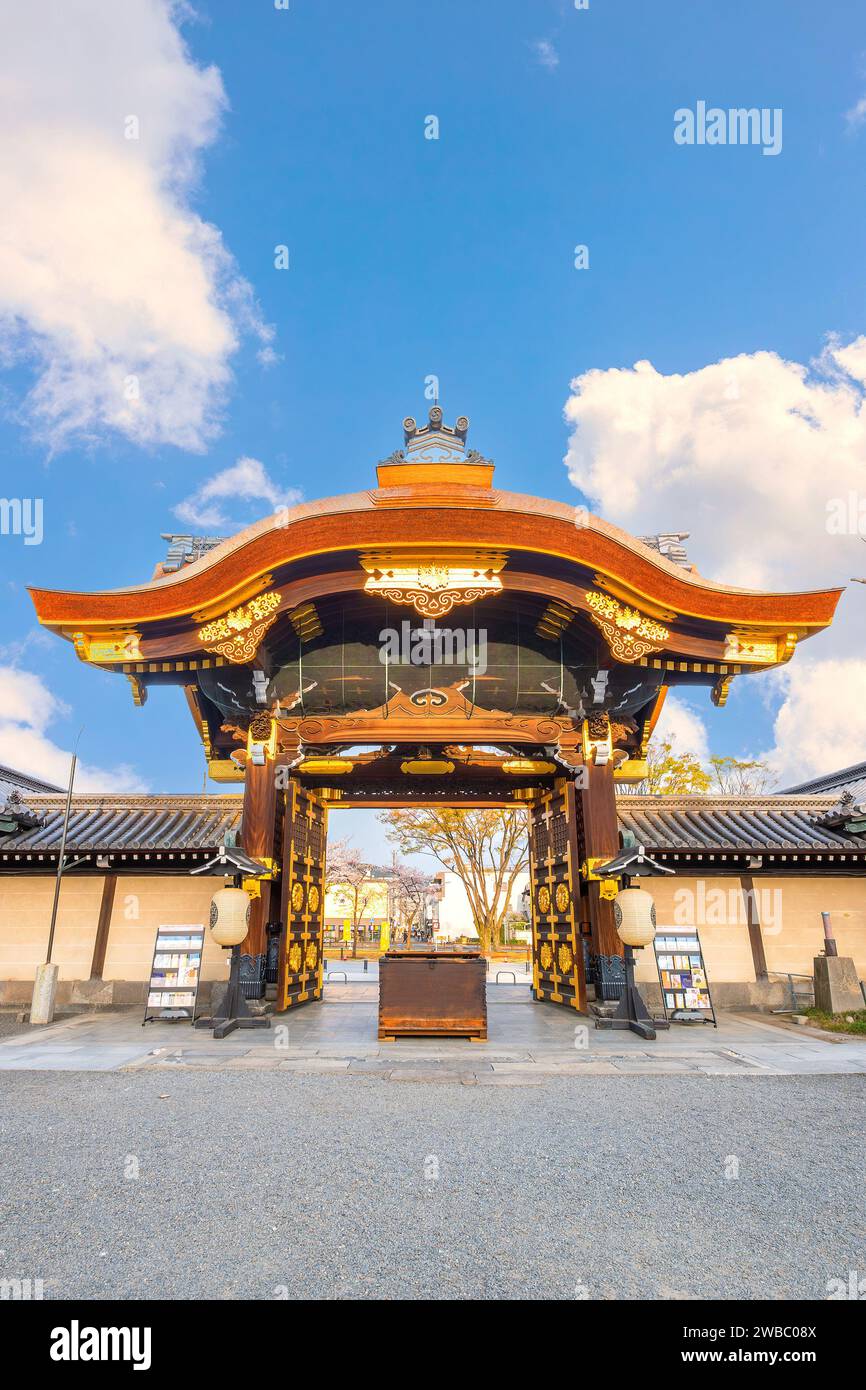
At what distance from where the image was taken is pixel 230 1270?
322cm

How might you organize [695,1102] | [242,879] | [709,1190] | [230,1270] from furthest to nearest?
[242,879] < [695,1102] < [709,1190] < [230,1270]

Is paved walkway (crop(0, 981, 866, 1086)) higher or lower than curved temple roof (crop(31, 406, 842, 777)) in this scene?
lower

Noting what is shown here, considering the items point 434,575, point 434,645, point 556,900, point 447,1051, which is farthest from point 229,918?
point 434,575

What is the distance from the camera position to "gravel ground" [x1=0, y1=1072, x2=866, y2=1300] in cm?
320

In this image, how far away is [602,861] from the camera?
11.5 meters

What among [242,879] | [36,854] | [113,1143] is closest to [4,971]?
[36,854]

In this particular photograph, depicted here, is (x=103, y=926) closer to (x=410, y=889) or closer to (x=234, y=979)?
(x=234, y=979)

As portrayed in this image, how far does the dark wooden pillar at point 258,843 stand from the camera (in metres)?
11.3

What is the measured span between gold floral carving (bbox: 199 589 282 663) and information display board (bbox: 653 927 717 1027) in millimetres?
8348

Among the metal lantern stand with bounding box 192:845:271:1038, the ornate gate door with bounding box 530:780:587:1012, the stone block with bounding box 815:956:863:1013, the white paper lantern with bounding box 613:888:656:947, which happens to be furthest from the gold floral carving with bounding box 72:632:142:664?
the stone block with bounding box 815:956:863:1013

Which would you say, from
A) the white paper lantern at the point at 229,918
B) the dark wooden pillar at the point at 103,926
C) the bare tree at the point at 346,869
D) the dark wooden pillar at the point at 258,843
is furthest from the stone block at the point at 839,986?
the bare tree at the point at 346,869

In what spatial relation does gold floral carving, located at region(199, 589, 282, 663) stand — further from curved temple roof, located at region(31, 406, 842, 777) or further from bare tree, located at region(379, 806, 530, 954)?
bare tree, located at region(379, 806, 530, 954)
